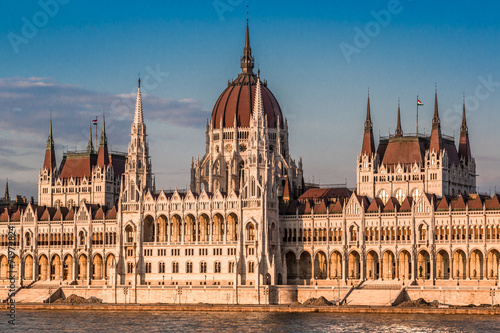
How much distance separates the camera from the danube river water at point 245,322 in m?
131

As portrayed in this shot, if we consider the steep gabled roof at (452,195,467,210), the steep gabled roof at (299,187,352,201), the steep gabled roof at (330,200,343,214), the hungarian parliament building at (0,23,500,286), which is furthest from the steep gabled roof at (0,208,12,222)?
the steep gabled roof at (452,195,467,210)

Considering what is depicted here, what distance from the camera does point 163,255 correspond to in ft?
573

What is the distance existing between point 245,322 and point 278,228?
33582 millimetres

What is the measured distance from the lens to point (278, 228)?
172m

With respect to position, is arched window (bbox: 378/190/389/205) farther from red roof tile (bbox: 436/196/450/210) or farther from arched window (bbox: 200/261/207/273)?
arched window (bbox: 200/261/207/273)

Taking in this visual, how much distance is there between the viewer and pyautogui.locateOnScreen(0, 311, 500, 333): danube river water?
131 m

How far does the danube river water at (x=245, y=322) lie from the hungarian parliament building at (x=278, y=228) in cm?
1736

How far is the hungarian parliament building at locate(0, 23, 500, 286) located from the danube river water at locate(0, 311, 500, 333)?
17.4 metres

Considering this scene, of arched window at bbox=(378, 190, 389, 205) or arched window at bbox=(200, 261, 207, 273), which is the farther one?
arched window at bbox=(378, 190, 389, 205)

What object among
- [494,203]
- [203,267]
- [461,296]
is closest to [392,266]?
[494,203]

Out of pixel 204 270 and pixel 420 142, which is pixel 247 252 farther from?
pixel 420 142

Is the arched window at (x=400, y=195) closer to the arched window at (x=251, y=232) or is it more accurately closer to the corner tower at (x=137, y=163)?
the arched window at (x=251, y=232)

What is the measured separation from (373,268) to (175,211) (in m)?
27.0

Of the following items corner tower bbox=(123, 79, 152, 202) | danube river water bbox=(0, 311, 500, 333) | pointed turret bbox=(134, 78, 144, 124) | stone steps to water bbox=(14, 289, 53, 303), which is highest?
pointed turret bbox=(134, 78, 144, 124)
